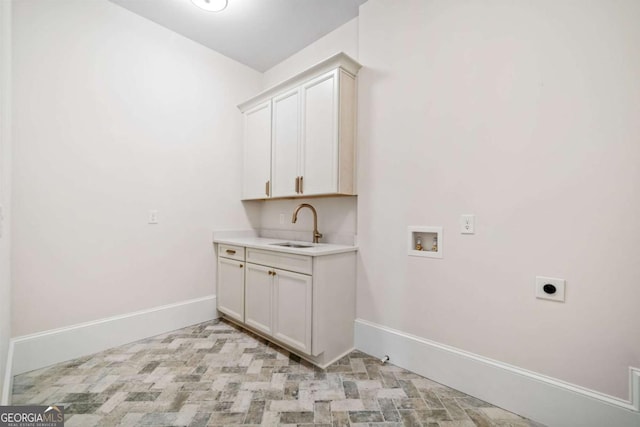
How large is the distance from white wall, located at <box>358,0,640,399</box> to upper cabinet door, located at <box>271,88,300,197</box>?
2.34ft

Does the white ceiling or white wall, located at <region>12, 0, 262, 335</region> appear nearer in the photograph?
white wall, located at <region>12, 0, 262, 335</region>

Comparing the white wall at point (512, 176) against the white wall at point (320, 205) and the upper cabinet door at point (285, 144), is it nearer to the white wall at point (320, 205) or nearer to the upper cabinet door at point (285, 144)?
the white wall at point (320, 205)

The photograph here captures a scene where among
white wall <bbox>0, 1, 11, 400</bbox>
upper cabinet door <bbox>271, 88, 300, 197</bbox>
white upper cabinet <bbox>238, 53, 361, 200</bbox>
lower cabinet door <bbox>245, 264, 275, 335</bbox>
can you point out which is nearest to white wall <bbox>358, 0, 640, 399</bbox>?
white upper cabinet <bbox>238, 53, 361, 200</bbox>

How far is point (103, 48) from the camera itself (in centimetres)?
209

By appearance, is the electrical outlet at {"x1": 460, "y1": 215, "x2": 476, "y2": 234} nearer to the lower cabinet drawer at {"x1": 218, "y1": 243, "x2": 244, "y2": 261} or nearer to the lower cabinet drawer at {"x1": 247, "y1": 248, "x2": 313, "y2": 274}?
the lower cabinet drawer at {"x1": 247, "y1": 248, "x2": 313, "y2": 274}

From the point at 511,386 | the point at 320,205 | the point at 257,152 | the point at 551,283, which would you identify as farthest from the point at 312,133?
the point at 511,386

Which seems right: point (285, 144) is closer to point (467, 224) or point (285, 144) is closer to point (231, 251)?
point (231, 251)

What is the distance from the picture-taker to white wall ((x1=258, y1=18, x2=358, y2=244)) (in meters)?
2.34

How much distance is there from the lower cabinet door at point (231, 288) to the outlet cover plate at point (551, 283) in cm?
215

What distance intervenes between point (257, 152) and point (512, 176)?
7.44 feet

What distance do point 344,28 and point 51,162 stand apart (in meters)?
2.61

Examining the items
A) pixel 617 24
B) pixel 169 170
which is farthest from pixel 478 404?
pixel 169 170

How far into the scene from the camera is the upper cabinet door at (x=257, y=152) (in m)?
2.69

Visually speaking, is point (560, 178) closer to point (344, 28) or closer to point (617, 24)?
point (617, 24)
